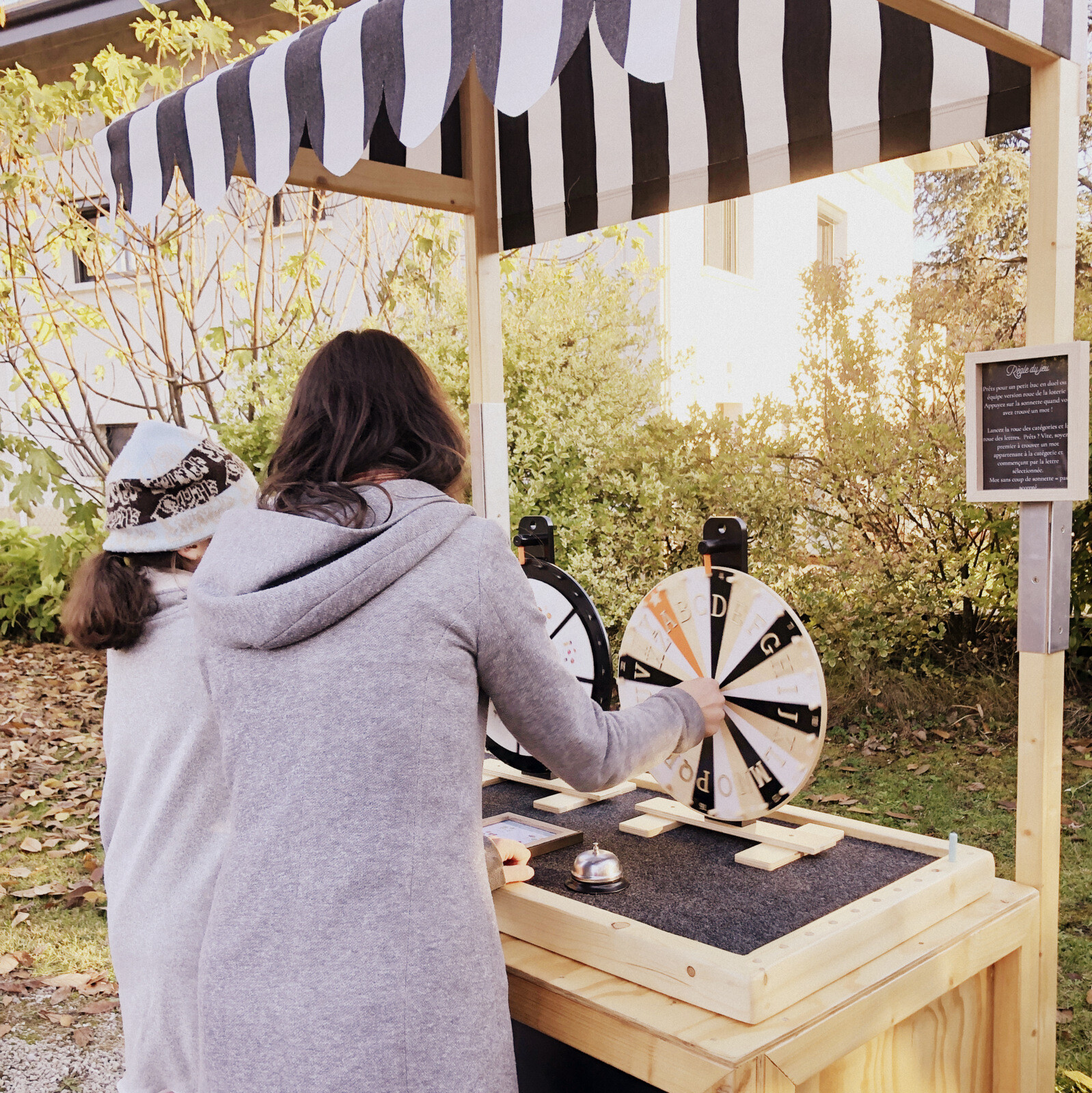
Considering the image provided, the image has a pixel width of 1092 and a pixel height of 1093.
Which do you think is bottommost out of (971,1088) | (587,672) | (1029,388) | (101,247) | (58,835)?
(58,835)

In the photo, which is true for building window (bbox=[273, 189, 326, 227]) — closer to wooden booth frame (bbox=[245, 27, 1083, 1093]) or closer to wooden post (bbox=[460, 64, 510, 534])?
wooden post (bbox=[460, 64, 510, 534])

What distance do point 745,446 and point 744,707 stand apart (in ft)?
12.2

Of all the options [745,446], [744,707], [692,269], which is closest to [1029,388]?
[744,707]

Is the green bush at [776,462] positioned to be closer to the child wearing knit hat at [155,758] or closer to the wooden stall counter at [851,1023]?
the wooden stall counter at [851,1023]

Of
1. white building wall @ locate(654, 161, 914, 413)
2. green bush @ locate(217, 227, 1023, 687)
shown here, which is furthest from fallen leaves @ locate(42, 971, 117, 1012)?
white building wall @ locate(654, 161, 914, 413)

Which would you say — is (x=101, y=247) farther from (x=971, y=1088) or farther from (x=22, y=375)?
(x=971, y=1088)

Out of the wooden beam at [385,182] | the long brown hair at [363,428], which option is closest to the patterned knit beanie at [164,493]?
the long brown hair at [363,428]

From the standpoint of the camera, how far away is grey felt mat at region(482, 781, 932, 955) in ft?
5.53

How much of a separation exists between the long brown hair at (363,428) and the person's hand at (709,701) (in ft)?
1.89

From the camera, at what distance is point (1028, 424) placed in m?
1.99

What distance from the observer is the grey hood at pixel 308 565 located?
1354mm

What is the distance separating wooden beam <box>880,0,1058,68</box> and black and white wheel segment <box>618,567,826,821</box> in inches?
37.8

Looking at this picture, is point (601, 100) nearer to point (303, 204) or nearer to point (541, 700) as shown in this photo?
point (541, 700)

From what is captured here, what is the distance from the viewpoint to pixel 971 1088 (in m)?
1.90
